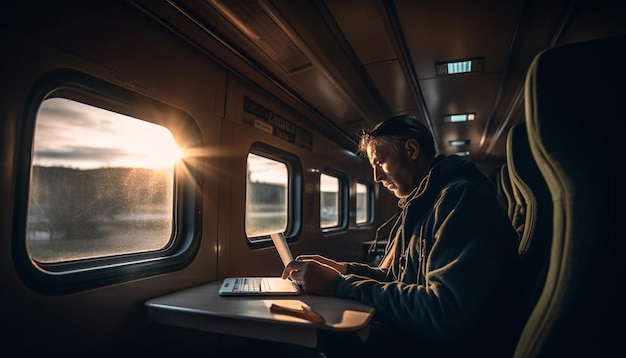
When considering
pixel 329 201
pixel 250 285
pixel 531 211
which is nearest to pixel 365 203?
pixel 329 201

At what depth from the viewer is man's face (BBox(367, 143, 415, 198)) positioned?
150cm

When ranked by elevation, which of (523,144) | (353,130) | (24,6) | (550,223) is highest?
(353,130)

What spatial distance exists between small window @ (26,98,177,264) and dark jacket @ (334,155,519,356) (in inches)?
36.5

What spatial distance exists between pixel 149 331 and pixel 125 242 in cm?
38

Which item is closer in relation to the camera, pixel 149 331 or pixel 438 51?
pixel 149 331

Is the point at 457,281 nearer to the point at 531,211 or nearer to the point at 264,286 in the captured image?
the point at 531,211

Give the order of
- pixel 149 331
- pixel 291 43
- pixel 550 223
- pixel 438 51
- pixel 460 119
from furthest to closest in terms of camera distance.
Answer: pixel 460 119
pixel 438 51
pixel 291 43
pixel 149 331
pixel 550 223

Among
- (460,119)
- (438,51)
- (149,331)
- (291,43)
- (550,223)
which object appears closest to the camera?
(550,223)

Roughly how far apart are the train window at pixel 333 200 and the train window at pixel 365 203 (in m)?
1.13

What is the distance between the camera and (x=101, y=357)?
1254 mm

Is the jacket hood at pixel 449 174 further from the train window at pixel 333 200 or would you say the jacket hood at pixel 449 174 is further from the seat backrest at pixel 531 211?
the train window at pixel 333 200

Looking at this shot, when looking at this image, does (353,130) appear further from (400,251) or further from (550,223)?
(550,223)

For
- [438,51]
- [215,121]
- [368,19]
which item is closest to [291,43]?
[368,19]

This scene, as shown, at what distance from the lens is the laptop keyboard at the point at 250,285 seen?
1414mm
